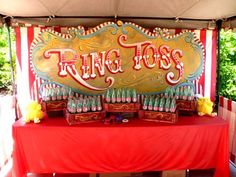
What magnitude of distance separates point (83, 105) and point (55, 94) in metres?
0.52

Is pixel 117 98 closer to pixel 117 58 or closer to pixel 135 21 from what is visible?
pixel 117 58

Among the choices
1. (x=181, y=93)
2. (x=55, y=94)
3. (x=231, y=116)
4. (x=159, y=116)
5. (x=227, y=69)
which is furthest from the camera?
(x=227, y=69)

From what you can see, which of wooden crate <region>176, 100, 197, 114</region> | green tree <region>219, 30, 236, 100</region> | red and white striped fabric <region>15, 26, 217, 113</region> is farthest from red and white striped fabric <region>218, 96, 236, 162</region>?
green tree <region>219, 30, 236, 100</region>

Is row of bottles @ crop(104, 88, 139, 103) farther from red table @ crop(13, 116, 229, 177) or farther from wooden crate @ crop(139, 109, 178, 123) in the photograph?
red table @ crop(13, 116, 229, 177)

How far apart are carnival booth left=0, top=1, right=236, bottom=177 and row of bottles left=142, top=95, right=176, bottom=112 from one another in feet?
0.04

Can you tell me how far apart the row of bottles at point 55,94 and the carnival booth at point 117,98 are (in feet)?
0.04

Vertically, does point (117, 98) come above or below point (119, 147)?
above

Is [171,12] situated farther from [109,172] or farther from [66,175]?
[66,175]

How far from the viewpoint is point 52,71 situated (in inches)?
143

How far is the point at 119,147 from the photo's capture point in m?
2.95

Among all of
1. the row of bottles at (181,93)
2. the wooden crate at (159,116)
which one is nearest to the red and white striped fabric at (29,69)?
the row of bottles at (181,93)

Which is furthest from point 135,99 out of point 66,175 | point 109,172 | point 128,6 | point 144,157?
point 66,175

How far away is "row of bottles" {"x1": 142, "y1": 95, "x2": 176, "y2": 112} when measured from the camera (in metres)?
3.07

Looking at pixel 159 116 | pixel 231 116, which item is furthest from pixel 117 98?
pixel 231 116
